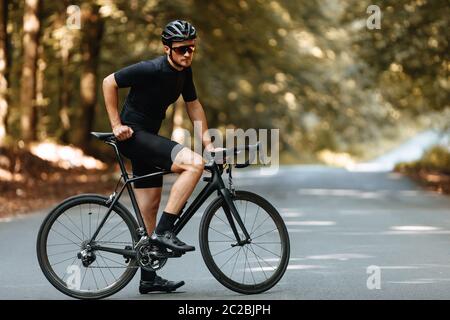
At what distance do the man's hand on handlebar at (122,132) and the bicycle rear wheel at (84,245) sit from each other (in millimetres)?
465

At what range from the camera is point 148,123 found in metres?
7.00

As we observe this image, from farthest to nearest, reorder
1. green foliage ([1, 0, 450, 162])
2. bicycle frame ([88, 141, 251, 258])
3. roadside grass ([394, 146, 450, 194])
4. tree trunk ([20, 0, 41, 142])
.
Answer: green foliage ([1, 0, 450, 162]), roadside grass ([394, 146, 450, 194]), tree trunk ([20, 0, 41, 142]), bicycle frame ([88, 141, 251, 258])

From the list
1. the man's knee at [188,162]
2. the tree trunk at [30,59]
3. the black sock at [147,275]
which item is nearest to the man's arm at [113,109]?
the man's knee at [188,162]

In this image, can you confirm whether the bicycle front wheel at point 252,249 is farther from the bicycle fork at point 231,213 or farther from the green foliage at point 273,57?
the green foliage at point 273,57

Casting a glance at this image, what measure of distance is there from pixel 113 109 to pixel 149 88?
294 millimetres

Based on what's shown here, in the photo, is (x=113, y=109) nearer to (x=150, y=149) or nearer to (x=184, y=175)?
(x=150, y=149)

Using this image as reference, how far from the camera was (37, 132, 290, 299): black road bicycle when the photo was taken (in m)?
6.88

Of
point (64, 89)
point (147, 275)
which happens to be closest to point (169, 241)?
point (147, 275)

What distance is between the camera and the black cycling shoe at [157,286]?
7.13 metres

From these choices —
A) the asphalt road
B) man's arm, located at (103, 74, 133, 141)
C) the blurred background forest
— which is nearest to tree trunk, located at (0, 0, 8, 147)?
the blurred background forest

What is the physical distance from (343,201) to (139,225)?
1082 centimetres

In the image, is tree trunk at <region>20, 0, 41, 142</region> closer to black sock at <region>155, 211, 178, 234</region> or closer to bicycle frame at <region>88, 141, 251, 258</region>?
bicycle frame at <region>88, 141, 251, 258</region>

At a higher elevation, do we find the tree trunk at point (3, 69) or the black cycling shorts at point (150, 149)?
the tree trunk at point (3, 69)

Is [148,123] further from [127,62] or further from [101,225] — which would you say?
[127,62]
